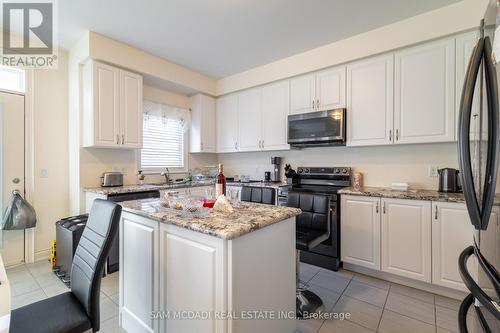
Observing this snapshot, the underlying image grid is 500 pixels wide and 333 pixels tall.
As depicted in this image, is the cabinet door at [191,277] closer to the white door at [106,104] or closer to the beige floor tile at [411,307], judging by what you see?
the beige floor tile at [411,307]

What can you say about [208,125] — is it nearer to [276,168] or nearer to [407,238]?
[276,168]

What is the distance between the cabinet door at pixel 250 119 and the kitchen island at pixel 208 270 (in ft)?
7.74

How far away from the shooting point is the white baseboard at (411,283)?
215 cm

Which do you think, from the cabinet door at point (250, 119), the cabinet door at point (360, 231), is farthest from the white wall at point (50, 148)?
the cabinet door at point (360, 231)

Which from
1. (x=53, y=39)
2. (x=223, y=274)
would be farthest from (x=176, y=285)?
(x=53, y=39)

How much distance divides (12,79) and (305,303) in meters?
4.13

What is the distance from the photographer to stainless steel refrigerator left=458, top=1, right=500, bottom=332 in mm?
702

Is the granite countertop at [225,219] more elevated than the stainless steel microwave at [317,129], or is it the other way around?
the stainless steel microwave at [317,129]

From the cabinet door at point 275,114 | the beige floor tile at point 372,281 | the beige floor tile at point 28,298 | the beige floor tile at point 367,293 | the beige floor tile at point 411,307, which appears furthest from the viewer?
the cabinet door at point 275,114

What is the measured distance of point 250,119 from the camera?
397 centimetres

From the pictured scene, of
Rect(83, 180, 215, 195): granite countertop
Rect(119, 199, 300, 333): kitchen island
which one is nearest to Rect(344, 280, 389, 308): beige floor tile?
Rect(119, 199, 300, 333): kitchen island

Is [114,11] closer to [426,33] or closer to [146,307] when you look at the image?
[146,307]

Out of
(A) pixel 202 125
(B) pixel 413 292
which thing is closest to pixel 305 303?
(B) pixel 413 292

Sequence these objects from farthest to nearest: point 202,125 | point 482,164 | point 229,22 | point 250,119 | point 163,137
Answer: point 202,125, point 163,137, point 250,119, point 229,22, point 482,164
